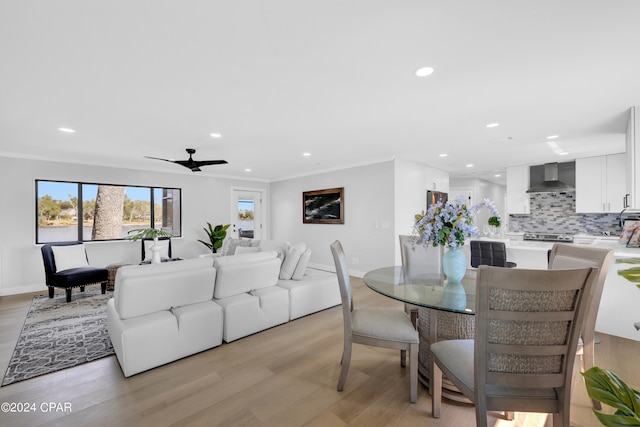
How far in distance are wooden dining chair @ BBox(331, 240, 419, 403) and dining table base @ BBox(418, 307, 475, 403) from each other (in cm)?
16

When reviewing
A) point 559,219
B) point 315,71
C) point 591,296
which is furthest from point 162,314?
point 559,219

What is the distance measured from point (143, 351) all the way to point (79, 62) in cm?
223

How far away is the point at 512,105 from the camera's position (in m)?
2.71

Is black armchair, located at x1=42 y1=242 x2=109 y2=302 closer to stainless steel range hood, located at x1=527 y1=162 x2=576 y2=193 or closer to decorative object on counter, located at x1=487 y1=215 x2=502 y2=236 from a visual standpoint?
decorative object on counter, located at x1=487 y1=215 x2=502 y2=236

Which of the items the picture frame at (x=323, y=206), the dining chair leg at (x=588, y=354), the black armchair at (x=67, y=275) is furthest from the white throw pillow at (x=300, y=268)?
the black armchair at (x=67, y=275)

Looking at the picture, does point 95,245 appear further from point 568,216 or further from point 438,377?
point 568,216

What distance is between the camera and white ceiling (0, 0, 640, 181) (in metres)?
1.49

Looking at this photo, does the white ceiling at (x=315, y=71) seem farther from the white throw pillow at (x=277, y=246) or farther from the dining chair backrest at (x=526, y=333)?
the white throw pillow at (x=277, y=246)

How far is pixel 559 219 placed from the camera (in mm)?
5605

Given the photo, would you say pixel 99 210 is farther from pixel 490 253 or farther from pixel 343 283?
pixel 490 253

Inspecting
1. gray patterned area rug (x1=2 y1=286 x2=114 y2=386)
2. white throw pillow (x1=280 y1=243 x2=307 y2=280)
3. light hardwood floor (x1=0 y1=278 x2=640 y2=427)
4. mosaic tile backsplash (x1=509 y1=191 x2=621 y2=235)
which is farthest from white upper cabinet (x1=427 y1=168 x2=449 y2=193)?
gray patterned area rug (x1=2 y1=286 x2=114 y2=386)

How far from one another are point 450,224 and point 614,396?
1448 millimetres

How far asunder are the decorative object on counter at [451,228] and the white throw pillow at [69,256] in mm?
5284

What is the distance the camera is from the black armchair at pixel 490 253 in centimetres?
356
